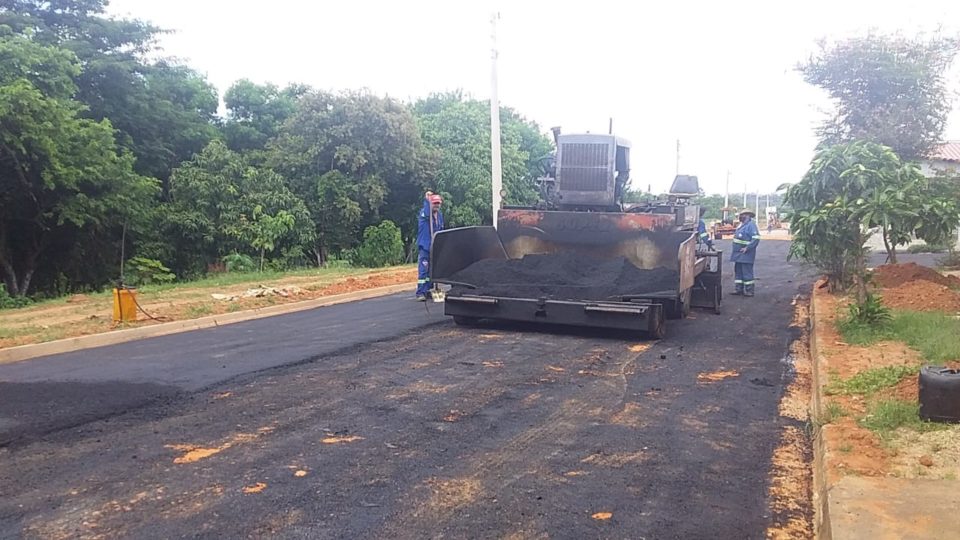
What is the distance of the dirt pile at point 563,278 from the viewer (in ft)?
32.4

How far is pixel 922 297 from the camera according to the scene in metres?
11.3

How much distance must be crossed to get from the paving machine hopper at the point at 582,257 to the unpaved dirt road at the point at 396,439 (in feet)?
1.66

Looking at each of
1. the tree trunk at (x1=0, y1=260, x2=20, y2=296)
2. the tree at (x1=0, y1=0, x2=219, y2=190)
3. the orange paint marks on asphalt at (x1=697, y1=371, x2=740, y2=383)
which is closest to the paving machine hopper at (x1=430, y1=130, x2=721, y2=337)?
the orange paint marks on asphalt at (x1=697, y1=371, x2=740, y2=383)

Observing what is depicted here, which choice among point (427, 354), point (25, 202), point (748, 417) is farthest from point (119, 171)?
point (748, 417)

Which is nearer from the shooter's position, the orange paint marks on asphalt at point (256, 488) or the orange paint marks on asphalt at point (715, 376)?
the orange paint marks on asphalt at point (256, 488)

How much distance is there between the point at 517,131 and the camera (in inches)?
1367

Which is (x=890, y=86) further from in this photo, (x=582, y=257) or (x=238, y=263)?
(x=238, y=263)

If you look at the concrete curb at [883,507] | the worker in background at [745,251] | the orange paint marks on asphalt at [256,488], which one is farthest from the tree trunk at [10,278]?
the concrete curb at [883,507]

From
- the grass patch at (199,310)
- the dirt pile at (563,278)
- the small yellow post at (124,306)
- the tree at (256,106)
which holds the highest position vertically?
the tree at (256,106)

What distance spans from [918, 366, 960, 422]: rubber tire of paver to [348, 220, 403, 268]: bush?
18.5m

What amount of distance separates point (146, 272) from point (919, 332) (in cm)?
1870

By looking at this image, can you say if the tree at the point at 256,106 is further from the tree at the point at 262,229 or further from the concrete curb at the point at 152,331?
the concrete curb at the point at 152,331

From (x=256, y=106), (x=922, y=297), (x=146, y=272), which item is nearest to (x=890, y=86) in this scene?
(x=922, y=297)

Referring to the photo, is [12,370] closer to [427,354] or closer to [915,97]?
[427,354]
